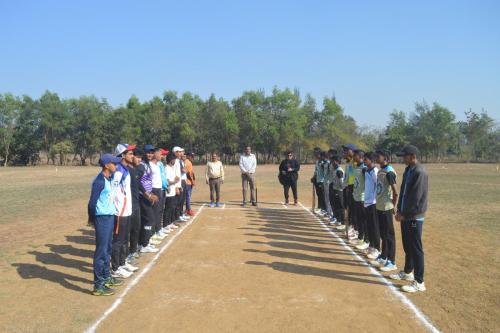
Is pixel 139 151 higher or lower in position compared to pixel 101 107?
lower

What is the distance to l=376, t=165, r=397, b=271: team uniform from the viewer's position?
722 cm

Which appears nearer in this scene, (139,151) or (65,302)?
(65,302)

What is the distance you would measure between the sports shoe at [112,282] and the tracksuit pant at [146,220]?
1.88 meters

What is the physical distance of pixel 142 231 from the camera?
8.29 m

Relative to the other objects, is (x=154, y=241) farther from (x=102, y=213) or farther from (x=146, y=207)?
(x=102, y=213)

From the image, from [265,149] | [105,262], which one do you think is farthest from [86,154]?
[105,262]

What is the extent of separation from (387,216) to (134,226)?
4.38 m

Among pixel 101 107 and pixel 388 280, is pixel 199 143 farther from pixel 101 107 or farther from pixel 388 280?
pixel 388 280

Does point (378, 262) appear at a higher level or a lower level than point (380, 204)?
lower

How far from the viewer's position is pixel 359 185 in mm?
9008

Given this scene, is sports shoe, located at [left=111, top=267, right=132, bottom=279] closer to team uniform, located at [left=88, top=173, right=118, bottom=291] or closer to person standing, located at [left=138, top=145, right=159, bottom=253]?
team uniform, located at [left=88, top=173, right=118, bottom=291]

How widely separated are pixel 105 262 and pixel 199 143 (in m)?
67.3

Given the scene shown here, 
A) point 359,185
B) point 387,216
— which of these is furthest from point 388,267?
point 359,185

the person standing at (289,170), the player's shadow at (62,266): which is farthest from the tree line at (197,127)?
the player's shadow at (62,266)
